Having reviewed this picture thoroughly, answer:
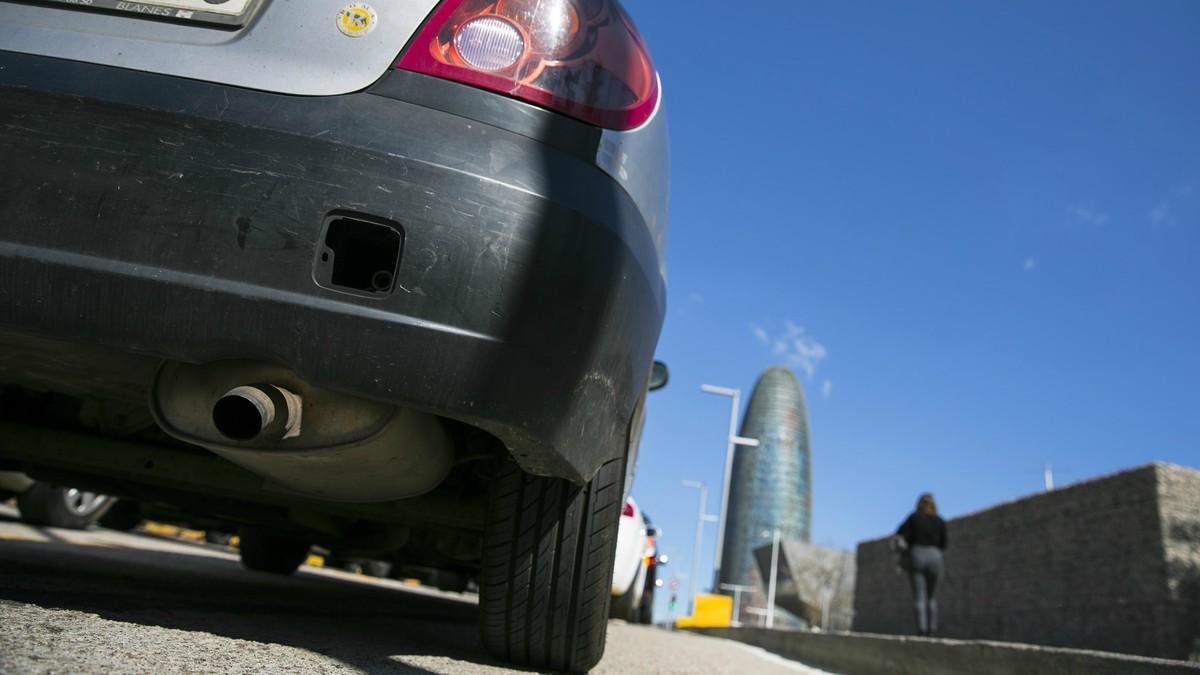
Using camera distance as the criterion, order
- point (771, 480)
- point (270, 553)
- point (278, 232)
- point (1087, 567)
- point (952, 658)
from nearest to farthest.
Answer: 1. point (278, 232)
2. point (952, 658)
3. point (270, 553)
4. point (1087, 567)
5. point (771, 480)

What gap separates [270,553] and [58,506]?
1.67 m

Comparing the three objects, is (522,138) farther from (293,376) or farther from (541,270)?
(293,376)

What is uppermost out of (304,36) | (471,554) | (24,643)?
(304,36)

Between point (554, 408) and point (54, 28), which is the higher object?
point (54, 28)

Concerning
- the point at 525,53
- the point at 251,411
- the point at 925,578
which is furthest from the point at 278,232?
the point at 925,578

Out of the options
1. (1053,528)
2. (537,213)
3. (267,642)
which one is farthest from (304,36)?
(1053,528)

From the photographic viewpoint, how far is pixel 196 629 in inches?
92.0

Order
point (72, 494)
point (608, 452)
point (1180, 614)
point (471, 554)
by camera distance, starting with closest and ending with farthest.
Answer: point (608, 452) → point (471, 554) → point (72, 494) → point (1180, 614)

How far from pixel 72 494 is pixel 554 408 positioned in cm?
595

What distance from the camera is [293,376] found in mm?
1798

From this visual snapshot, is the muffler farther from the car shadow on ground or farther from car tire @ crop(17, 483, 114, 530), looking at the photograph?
car tire @ crop(17, 483, 114, 530)

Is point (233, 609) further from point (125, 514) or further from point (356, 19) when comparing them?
point (125, 514)

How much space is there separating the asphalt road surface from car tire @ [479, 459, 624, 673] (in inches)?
8.2

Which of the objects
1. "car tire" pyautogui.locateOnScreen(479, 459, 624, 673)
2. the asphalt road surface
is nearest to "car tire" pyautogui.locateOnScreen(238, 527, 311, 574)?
the asphalt road surface
